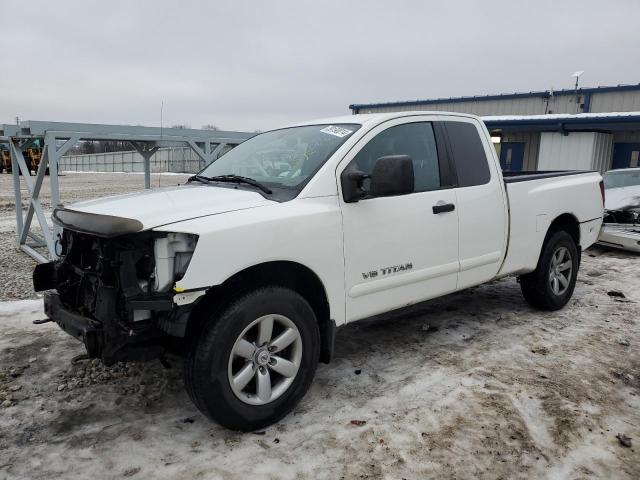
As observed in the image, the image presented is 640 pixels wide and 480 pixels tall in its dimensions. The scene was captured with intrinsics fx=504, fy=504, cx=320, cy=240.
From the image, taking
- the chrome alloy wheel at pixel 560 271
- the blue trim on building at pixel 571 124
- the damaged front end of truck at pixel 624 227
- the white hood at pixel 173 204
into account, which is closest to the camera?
the white hood at pixel 173 204

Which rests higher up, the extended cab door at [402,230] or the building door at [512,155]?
the building door at [512,155]

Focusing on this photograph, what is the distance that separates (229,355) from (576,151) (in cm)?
1680

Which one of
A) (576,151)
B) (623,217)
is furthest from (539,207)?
(576,151)

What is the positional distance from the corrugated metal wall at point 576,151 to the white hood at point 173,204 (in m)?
16.1

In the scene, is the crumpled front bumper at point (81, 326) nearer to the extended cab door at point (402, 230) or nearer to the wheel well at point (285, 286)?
the wheel well at point (285, 286)

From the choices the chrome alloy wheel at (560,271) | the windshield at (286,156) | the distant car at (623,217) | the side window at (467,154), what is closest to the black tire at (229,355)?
the windshield at (286,156)

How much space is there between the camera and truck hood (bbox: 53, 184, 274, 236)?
2586mm

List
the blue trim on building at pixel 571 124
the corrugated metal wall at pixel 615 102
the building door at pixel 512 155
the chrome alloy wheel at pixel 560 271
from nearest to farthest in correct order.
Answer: the chrome alloy wheel at pixel 560 271
the blue trim on building at pixel 571 124
the corrugated metal wall at pixel 615 102
the building door at pixel 512 155

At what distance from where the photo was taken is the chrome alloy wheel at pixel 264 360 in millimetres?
2801

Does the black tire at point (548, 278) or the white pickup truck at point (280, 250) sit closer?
the white pickup truck at point (280, 250)

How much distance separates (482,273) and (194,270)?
2.60 meters

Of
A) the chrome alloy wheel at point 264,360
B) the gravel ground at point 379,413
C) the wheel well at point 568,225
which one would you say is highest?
the wheel well at point 568,225

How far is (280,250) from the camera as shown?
2.87 m

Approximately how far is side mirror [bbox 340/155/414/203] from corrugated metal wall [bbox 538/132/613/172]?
15.5m
